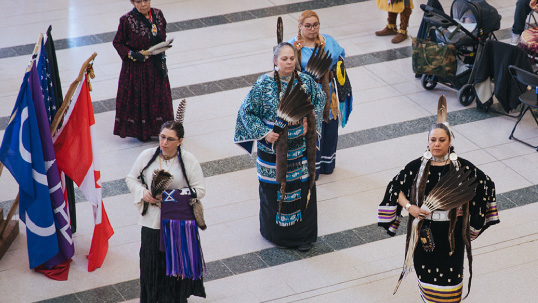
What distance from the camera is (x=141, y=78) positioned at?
24.6ft

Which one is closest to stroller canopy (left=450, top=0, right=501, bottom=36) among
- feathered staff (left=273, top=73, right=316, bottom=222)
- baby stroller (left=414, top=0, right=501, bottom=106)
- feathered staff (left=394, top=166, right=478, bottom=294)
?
baby stroller (left=414, top=0, right=501, bottom=106)

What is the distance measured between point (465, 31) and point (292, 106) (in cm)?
352

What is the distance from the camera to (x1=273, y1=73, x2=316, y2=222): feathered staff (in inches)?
215

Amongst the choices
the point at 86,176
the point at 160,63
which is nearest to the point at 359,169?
the point at 160,63

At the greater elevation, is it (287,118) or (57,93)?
(57,93)

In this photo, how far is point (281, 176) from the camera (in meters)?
5.76

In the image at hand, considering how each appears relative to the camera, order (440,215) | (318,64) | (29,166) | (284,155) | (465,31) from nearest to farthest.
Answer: (440,215), (29,166), (284,155), (318,64), (465,31)

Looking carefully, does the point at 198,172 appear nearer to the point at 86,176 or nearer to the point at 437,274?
the point at 86,176

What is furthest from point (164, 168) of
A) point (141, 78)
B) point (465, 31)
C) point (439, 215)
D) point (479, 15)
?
point (479, 15)

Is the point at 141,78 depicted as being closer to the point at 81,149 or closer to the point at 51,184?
the point at 81,149

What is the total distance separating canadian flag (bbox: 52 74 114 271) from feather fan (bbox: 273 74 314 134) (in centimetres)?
137

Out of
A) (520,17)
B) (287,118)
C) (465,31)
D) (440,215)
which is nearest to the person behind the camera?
(440,215)

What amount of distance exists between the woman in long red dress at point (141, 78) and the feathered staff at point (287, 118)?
7.20 feet

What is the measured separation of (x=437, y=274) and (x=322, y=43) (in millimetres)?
2392
